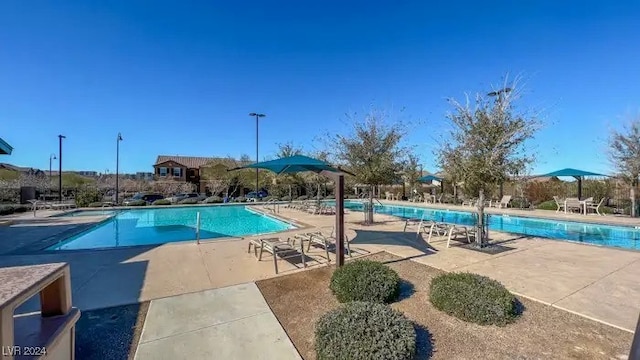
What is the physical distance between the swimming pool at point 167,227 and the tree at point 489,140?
790 cm

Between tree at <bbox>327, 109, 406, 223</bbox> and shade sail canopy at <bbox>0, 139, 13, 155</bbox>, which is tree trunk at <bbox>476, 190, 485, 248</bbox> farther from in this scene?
shade sail canopy at <bbox>0, 139, 13, 155</bbox>

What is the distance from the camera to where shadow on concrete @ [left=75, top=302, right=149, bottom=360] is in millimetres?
3109

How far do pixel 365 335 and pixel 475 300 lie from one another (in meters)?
1.80

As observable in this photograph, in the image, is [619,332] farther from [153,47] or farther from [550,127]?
[153,47]

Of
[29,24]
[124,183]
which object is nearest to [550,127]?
[29,24]

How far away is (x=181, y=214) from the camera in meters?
19.2

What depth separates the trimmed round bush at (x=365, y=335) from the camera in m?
2.73


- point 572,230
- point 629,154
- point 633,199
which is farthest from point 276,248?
point 633,199

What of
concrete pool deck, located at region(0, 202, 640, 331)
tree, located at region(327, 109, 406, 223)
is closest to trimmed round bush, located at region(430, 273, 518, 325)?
concrete pool deck, located at region(0, 202, 640, 331)

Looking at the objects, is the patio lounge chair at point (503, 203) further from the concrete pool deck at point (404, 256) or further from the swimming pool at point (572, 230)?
the concrete pool deck at point (404, 256)

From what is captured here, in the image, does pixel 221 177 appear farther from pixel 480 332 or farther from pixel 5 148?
pixel 480 332

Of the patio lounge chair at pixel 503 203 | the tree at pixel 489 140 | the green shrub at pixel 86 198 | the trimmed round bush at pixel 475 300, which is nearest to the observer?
the trimmed round bush at pixel 475 300

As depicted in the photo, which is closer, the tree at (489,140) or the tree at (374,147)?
the tree at (489,140)

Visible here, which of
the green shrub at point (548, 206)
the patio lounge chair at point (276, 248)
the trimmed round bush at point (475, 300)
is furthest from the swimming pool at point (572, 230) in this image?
the trimmed round bush at point (475, 300)
